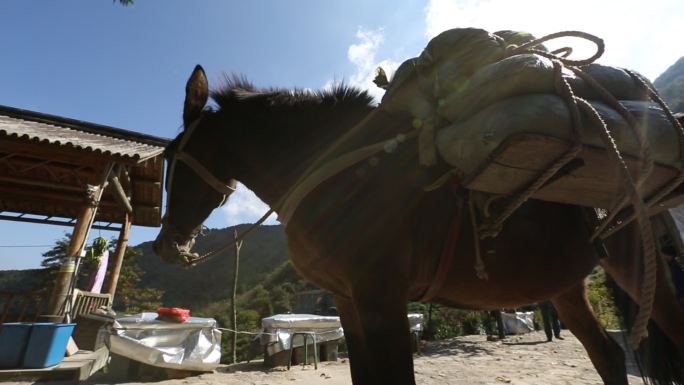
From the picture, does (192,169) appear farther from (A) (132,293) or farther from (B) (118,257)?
(A) (132,293)

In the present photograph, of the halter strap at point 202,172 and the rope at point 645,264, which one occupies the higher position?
the halter strap at point 202,172

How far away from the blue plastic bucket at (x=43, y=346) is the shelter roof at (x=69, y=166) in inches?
→ 96.6

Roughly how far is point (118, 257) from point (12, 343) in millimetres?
4935

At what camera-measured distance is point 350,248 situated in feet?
5.54

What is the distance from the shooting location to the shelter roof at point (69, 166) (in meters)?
6.59

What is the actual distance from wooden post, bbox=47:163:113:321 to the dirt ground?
4.69 ft

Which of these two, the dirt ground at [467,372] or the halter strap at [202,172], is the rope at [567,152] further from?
the dirt ground at [467,372]

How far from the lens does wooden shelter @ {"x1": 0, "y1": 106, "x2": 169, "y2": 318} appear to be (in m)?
6.34

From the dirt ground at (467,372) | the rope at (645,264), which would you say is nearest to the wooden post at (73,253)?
the dirt ground at (467,372)

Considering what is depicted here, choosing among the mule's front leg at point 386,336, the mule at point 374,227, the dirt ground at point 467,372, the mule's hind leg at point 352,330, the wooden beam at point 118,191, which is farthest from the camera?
the wooden beam at point 118,191

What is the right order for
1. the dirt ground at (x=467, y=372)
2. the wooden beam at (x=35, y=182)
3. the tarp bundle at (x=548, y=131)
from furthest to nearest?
the wooden beam at (x=35, y=182) < the dirt ground at (x=467, y=372) < the tarp bundle at (x=548, y=131)

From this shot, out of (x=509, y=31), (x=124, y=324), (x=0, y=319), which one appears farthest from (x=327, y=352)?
(x=509, y=31)

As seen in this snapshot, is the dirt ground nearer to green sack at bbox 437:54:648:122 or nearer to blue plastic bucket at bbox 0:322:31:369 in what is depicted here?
blue plastic bucket at bbox 0:322:31:369

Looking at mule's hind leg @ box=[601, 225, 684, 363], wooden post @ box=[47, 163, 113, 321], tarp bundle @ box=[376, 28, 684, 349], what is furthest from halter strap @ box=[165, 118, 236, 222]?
wooden post @ box=[47, 163, 113, 321]
